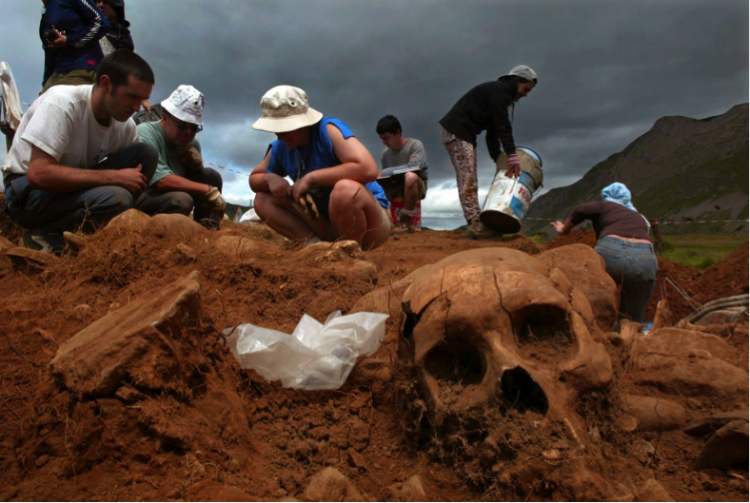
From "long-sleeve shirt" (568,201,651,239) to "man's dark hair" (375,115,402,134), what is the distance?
11.5 feet

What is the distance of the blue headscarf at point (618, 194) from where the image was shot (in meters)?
4.96

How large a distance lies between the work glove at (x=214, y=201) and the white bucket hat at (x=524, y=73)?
3976 millimetres

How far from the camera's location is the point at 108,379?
5.11 ft

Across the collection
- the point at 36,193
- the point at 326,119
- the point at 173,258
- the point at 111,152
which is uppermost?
the point at 326,119

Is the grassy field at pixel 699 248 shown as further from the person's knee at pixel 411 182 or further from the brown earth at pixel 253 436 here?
the brown earth at pixel 253 436

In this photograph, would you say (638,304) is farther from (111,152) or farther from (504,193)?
(111,152)

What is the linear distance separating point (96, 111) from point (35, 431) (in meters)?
2.82

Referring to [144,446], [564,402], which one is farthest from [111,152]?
[564,402]

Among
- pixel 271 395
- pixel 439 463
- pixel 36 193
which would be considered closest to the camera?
pixel 439 463

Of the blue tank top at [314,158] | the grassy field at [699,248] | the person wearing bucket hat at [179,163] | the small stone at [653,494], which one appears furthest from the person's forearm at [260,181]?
the grassy field at [699,248]

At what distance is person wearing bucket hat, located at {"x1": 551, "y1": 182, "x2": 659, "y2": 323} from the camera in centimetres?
426

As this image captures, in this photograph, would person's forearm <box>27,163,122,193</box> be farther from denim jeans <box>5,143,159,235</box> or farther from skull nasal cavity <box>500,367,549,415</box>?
skull nasal cavity <box>500,367,549,415</box>

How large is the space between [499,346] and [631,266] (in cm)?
306

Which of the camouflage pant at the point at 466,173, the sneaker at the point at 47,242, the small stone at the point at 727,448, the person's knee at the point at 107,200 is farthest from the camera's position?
the camouflage pant at the point at 466,173
